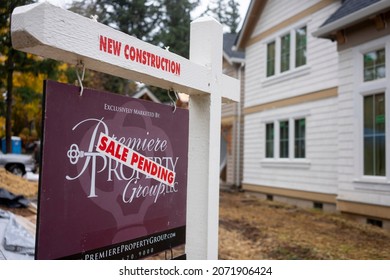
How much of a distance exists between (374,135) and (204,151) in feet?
21.7

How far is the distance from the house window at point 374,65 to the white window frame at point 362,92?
0.27 feet

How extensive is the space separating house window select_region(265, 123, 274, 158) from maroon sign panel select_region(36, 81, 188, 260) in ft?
35.8

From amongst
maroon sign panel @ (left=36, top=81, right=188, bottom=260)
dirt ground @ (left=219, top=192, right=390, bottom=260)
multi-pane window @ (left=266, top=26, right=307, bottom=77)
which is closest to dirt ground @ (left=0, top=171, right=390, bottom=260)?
dirt ground @ (left=219, top=192, right=390, bottom=260)

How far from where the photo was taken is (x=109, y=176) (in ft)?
5.89

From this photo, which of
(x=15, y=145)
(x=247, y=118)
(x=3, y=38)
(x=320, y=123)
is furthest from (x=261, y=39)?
(x=15, y=145)

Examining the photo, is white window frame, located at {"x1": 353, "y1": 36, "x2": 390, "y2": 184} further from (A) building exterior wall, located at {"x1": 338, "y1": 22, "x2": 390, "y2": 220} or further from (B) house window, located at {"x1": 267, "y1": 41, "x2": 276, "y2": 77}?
(B) house window, located at {"x1": 267, "y1": 41, "x2": 276, "y2": 77}

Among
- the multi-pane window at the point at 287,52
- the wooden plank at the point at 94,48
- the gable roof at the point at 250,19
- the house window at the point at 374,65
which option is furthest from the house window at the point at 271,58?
the wooden plank at the point at 94,48

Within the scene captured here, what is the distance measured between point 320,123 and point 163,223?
9.29m

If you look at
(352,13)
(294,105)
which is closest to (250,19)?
(294,105)

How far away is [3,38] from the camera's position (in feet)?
19.0

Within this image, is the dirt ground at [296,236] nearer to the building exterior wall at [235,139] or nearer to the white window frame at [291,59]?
the white window frame at [291,59]

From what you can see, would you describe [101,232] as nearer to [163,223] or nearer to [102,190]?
[102,190]

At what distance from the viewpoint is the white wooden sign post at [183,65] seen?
57.7 inches

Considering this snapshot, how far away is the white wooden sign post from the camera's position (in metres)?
1.46
